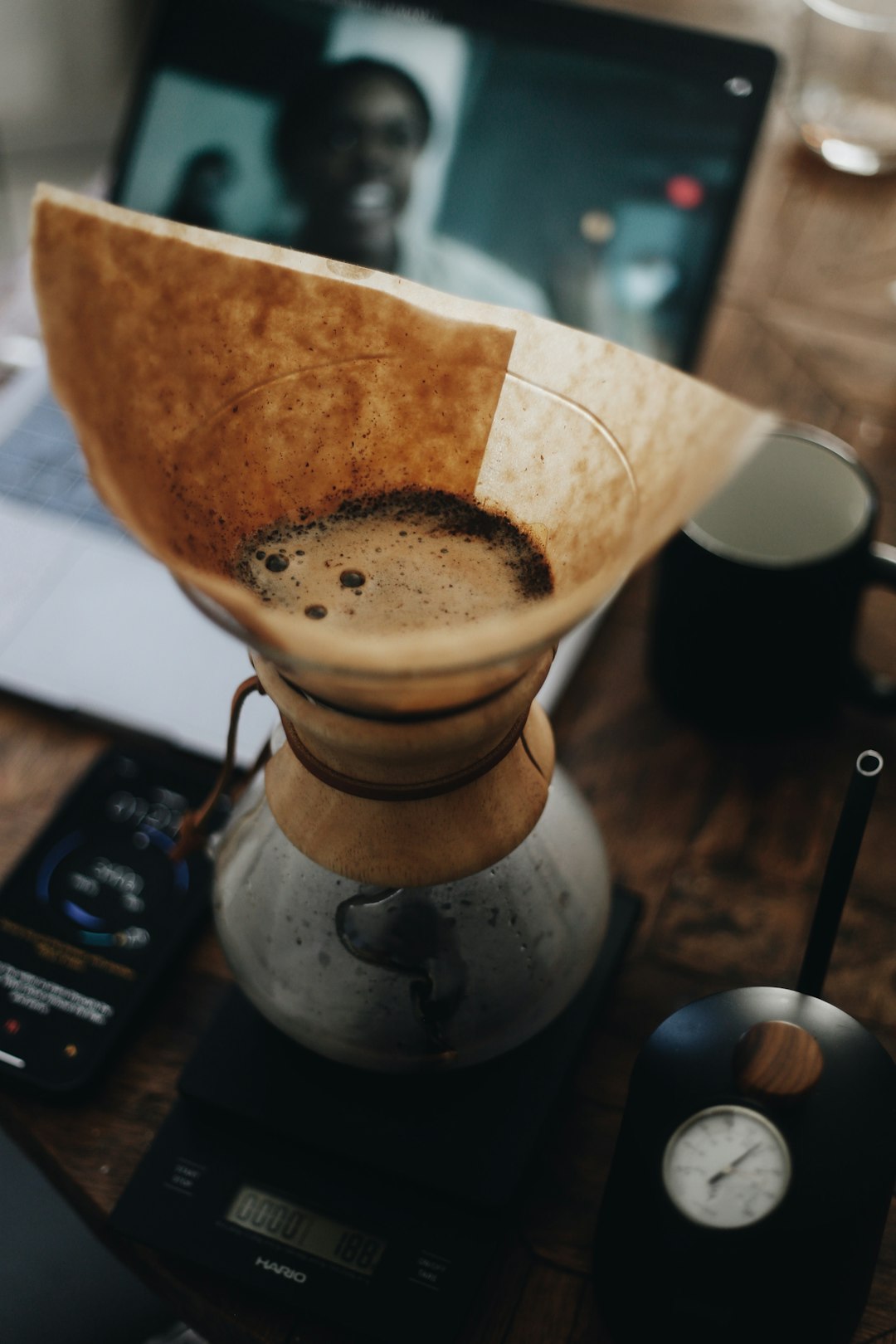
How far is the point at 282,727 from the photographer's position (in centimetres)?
40

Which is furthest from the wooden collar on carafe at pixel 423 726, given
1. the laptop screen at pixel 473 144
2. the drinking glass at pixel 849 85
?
the drinking glass at pixel 849 85

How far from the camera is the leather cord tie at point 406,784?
1.15ft

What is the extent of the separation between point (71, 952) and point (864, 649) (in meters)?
0.43

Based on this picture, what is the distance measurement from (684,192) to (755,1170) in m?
0.60

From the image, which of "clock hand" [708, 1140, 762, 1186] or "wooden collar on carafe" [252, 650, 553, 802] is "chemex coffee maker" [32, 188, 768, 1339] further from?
"clock hand" [708, 1140, 762, 1186]

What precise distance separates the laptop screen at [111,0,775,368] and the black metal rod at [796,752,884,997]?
1.40ft

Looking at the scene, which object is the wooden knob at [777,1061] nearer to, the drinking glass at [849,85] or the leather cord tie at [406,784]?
the leather cord tie at [406,784]

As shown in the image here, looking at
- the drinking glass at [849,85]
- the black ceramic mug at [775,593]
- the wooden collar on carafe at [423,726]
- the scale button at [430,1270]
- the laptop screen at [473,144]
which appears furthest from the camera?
the drinking glass at [849,85]

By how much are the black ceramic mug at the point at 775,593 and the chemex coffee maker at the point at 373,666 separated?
148 millimetres

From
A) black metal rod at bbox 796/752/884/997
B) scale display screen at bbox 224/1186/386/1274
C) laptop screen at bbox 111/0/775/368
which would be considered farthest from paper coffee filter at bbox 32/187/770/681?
laptop screen at bbox 111/0/775/368

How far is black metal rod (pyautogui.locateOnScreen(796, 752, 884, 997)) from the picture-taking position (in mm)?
359

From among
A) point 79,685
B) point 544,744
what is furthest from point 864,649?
point 79,685

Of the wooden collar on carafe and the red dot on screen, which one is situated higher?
the red dot on screen

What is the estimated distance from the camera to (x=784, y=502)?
600 millimetres
